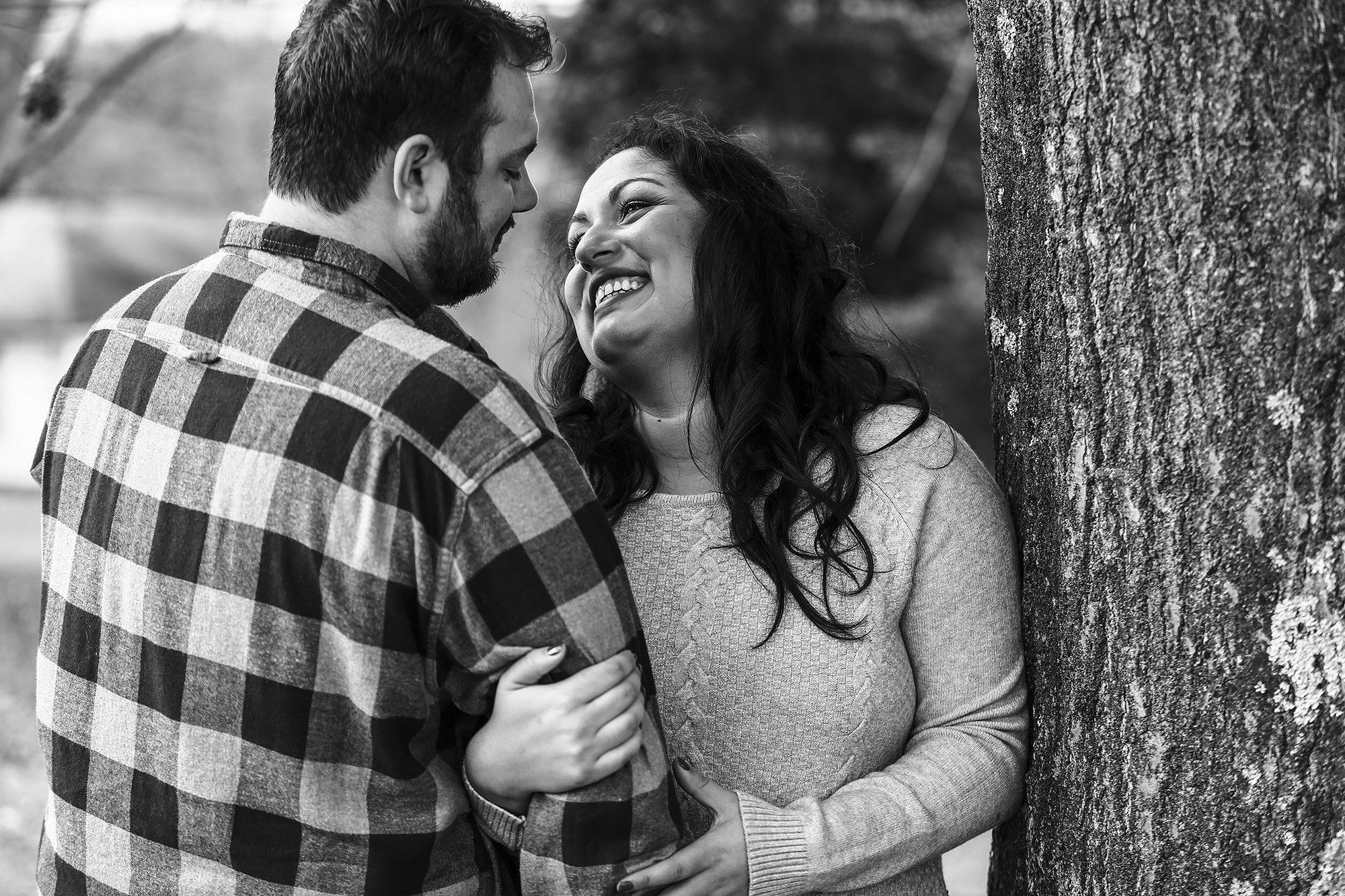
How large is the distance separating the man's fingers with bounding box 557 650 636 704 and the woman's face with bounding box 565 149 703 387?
859 mm

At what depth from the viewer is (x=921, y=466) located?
2.03 m

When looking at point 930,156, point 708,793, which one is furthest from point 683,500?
point 930,156

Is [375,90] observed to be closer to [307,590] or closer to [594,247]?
[307,590]

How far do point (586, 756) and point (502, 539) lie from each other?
279mm

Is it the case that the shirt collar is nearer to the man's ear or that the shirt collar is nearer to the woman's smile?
the man's ear

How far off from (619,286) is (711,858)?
1024 millimetres

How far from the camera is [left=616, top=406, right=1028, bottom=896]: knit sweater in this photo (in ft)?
6.24

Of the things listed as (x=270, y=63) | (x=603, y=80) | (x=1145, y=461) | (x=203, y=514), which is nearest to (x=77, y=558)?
(x=203, y=514)

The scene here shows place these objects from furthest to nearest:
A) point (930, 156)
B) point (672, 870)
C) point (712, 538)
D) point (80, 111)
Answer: point (930, 156)
point (80, 111)
point (712, 538)
point (672, 870)

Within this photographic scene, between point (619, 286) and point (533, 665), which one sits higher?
point (619, 286)

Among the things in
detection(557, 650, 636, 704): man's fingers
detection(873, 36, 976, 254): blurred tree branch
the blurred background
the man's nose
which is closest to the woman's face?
the man's nose

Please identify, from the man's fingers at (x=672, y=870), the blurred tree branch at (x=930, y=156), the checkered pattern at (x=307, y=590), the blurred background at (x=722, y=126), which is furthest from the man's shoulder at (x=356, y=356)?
the blurred tree branch at (x=930, y=156)

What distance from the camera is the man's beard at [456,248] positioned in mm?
1598

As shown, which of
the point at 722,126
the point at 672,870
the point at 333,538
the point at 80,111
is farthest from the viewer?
→ the point at 722,126
